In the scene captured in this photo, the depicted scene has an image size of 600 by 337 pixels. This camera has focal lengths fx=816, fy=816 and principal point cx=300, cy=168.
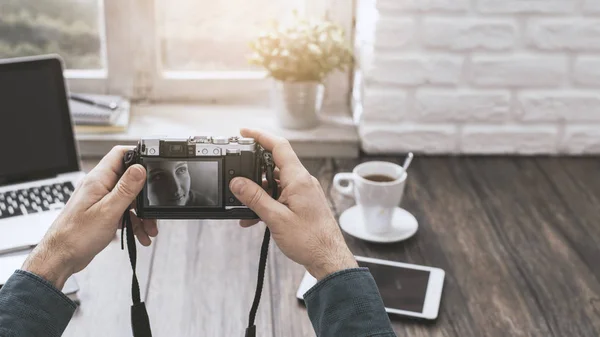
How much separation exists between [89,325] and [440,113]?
0.89m

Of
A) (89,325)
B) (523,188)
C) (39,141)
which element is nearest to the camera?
(89,325)

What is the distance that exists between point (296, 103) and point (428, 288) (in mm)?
610

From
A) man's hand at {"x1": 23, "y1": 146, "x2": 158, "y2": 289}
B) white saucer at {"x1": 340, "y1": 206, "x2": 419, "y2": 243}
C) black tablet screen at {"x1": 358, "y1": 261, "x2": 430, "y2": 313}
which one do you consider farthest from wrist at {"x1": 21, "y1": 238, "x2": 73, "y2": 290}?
white saucer at {"x1": 340, "y1": 206, "x2": 419, "y2": 243}

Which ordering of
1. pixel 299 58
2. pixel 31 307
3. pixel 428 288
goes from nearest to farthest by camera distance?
1. pixel 31 307
2. pixel 428 288
3. pixel 299 58

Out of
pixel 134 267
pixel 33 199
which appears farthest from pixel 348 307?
pixel 33 199

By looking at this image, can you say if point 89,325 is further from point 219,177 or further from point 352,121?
point 352,121

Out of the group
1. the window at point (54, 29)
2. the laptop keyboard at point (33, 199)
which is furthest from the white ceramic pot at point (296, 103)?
the laptop keyboard at point (33, 199)

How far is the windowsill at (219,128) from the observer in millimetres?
1676

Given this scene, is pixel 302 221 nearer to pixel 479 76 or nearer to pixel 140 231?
pixel 140 231

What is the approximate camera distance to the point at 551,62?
1.68 metres

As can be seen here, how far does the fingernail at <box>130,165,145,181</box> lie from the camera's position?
0.92 metres

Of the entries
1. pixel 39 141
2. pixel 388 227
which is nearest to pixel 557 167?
pixel 388 227

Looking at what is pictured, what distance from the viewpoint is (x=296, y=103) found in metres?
1.70

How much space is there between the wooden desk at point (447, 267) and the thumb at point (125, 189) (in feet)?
0.84
